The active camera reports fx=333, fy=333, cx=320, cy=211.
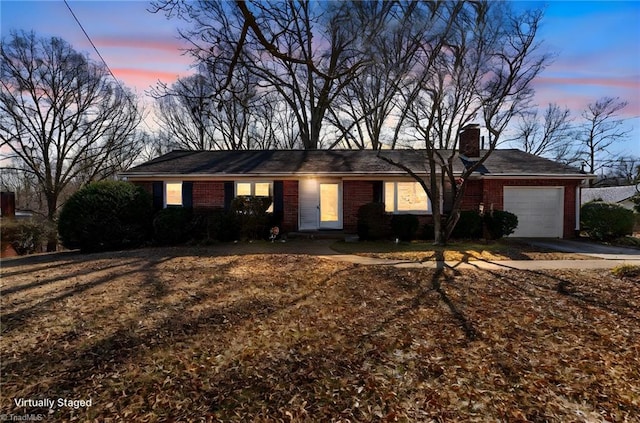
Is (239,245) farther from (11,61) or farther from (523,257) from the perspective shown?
(11,61)

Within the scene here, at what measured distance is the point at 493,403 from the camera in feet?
8.93

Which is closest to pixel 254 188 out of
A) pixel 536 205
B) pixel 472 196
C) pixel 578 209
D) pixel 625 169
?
pixel 472 196

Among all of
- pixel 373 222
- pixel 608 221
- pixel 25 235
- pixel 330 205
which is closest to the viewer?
pixel 373 222

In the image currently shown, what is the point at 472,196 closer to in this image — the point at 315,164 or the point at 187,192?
the point at 315,164

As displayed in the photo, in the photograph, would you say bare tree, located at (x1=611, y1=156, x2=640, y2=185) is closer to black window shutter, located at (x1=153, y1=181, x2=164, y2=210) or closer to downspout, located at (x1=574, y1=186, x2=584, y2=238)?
downspout, located at (x1=574, y1=186, x2=584, y2=238)

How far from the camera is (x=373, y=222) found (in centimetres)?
1190

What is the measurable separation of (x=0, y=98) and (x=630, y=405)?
29337mm

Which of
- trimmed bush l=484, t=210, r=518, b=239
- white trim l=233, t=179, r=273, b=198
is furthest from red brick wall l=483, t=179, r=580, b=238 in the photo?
white trim l=233, t=179, r=273, b=198

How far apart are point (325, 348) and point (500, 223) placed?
10.6m

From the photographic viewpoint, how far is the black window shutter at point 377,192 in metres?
13.2

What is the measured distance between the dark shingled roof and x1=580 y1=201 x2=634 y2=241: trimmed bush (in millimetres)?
1597

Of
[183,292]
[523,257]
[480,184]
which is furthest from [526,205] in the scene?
[183,292]

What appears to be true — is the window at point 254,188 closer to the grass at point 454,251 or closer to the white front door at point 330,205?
the white front door at point 330,205

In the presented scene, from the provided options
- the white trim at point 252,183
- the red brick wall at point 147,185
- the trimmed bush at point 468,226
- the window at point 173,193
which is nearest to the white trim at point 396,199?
the trimmed bush at point 468,226
